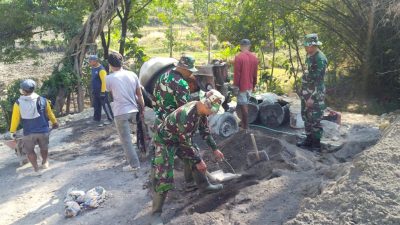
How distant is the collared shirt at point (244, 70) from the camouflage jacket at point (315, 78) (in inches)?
46.6

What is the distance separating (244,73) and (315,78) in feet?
4.76

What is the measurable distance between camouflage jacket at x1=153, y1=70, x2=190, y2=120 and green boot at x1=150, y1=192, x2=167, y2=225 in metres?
1.09

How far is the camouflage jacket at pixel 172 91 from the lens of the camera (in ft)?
17.3

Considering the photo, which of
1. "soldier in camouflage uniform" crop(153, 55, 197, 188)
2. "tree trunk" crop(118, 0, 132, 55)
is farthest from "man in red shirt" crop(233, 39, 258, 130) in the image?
"tree trunk" crop(118, 0, 132, 55)

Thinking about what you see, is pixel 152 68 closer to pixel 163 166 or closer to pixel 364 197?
pixel 163 166

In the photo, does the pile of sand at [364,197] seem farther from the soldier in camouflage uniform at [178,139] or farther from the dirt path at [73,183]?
the dirt path at [73,183]

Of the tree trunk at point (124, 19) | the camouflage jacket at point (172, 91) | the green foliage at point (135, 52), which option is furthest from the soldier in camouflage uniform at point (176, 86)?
the green foliage at point (135, 52)

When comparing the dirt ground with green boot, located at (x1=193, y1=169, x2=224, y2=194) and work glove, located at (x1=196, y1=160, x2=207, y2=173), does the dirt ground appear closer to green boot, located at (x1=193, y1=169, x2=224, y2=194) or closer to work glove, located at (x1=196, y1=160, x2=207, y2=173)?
green boot, located at (x1=193, y1=169, x2=224, y2=194)

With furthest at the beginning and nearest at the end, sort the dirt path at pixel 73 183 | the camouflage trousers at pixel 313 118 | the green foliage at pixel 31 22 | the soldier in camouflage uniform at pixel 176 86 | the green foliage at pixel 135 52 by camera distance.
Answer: the green foliage at pixel 135 52
the green foliage at pixel 31 22
the camouflage trousers at pixel 313 118
the dirt path at pixel 73 183
the soldier in camouflage uniform at pixel 176 86

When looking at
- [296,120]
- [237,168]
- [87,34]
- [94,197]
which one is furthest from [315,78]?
[87,34]

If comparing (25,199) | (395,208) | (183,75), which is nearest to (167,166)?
(183,75)

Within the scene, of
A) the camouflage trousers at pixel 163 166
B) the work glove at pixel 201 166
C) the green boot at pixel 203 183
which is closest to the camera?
the camouflage trousers at pixel 163 166

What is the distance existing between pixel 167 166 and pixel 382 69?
9635 mm

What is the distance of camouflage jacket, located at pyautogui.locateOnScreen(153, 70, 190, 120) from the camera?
17.3 ft
